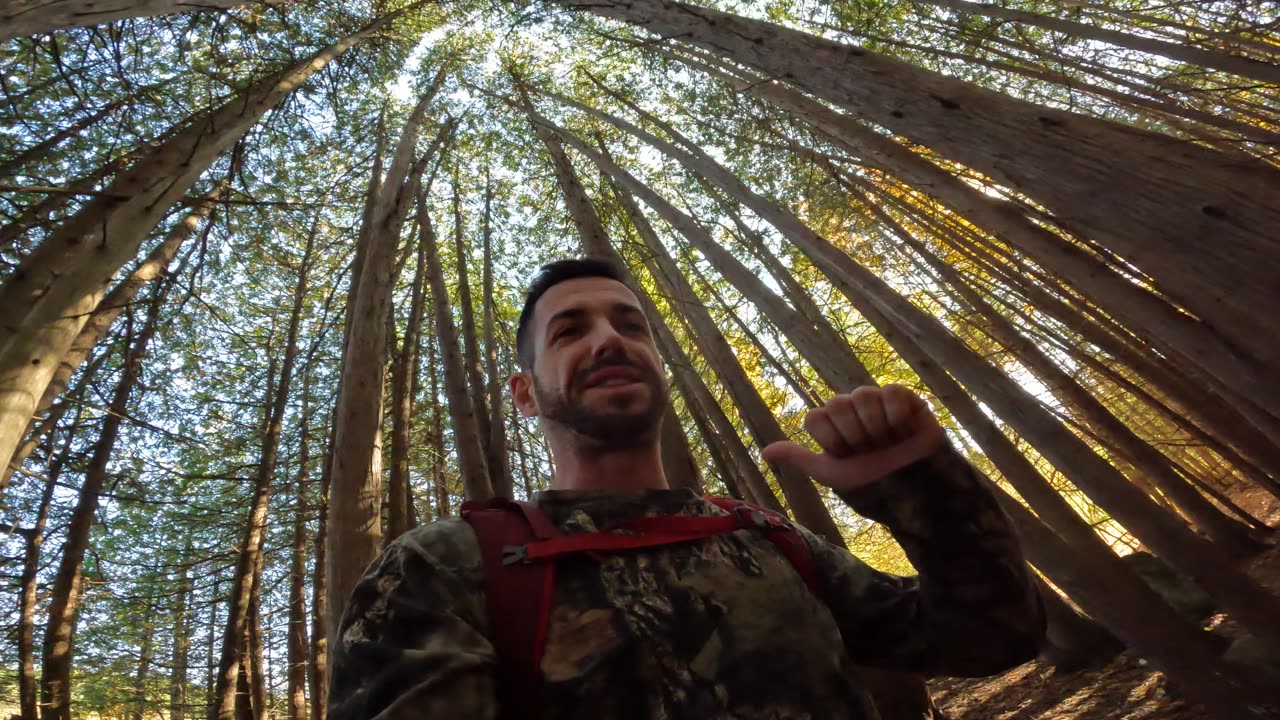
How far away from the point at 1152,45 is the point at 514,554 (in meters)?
4.49

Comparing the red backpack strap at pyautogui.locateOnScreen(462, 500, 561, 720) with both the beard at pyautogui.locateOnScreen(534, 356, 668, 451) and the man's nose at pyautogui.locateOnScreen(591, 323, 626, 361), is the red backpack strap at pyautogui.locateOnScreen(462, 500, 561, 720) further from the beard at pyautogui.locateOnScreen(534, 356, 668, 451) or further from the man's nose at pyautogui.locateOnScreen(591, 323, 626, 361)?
the man's nose at pyautogui.locateOnScreen(591, 323, 626, 361)

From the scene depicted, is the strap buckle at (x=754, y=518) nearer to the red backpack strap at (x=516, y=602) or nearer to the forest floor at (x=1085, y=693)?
the red backpack strap at (x=516, y=602)

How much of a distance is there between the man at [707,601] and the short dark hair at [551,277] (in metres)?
0.40


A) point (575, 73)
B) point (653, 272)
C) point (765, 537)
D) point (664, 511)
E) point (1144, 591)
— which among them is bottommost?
point (1144, 591)

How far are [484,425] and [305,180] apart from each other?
299cm

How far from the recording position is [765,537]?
1.25 metres

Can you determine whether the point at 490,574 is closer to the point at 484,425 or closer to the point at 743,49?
the point at 743,49

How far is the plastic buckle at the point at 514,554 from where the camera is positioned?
37.9 inches

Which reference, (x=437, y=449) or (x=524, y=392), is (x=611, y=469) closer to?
(x=524, y=392)

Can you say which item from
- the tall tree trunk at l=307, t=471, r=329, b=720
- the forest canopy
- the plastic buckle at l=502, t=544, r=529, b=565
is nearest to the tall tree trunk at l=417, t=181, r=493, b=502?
the forest canopy

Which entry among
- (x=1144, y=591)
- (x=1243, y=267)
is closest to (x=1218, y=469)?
(x=1144, y=591)

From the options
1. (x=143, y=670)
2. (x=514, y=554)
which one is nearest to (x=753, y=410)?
(x=514, y=554)

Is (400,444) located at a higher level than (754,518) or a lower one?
higher

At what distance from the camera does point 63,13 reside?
1749mm
